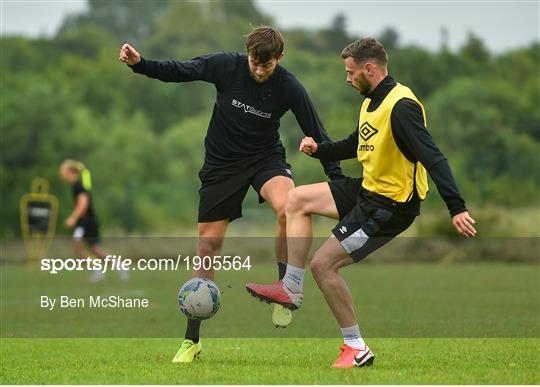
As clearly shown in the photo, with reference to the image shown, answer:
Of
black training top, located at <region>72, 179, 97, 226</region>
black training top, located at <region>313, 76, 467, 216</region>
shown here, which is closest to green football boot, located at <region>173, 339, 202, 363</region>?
black training top, located at <region>313, 76, 467, 216</region>

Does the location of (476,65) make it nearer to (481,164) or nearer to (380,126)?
(481,164)

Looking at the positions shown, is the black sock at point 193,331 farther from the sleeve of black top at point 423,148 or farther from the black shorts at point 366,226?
the sleeve of black top at point 423,148

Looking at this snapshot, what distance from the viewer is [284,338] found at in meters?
11.7

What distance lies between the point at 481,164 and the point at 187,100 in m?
30.8

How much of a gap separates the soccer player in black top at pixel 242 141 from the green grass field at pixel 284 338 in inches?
37.6

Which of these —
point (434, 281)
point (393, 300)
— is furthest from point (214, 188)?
point (434, 281)

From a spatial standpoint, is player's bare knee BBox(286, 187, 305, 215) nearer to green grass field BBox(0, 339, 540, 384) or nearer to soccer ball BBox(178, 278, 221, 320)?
soccer ball BBox(178, 278, 221, 320)

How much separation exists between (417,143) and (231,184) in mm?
2113

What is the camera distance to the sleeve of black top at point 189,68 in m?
8.92

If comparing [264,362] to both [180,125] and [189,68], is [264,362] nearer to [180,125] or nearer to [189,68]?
[189,68]

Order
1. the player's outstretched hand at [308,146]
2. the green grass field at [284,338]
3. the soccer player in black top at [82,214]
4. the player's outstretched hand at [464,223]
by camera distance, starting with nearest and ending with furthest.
→ the player's outstretched hand at [464,223], the green grass field at [284,338], the player's outstretched hand at [308,146], the soccer player in black top at [82,214]

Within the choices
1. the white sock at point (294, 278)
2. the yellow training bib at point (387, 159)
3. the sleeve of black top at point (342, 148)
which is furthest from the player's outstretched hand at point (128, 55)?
the white sock at point (294, 278)

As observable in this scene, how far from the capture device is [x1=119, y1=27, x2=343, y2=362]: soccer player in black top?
30.6 ft

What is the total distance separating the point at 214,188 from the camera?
9.59m
